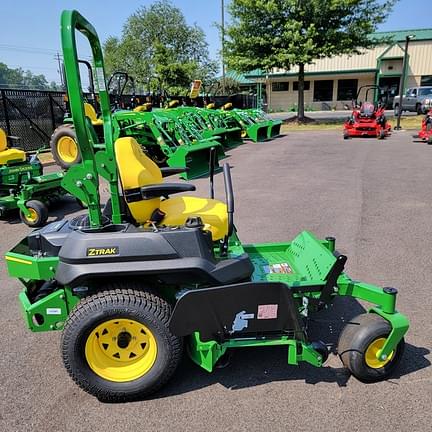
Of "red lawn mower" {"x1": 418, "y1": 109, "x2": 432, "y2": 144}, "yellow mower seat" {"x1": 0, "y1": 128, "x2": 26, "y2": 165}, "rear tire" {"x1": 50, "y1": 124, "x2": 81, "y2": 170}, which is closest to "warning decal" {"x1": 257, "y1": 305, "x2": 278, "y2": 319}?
"yellow mower seat" {"x1": 0, "y1": 128, "x2": 26, "y2": 165}

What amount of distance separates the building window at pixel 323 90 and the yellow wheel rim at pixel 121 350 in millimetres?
38460

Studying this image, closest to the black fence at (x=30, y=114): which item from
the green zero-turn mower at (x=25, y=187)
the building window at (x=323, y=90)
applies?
the green zero-turn mower at (x=25, y=187)

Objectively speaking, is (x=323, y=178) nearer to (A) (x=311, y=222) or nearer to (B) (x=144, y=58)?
(A) (x=311, y=222)

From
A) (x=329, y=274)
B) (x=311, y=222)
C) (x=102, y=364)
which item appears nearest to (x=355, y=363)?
(x=329, y=274)

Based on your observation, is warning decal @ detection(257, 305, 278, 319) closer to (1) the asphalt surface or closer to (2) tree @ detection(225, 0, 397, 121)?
(1) the asphalt surface

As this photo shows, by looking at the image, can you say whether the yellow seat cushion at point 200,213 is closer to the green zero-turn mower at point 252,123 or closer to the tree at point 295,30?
the green zero-turn mower at point 252,123

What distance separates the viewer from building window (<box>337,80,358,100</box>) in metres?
37.0

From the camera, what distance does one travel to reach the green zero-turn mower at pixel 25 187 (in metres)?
5.81

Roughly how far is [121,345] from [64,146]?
816cm

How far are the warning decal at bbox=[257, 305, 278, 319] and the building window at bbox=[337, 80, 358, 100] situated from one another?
38348 mm

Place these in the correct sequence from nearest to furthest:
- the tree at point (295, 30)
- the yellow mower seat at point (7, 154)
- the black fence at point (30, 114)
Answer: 1. the yellow mower seat at point (7, 154)
2. the black fence at point (30, 114)
3. the tree at point (295, 30)

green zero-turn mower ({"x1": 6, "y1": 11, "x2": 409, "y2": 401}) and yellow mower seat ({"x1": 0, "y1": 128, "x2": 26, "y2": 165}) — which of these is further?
yellow mower seat ({"x1": 0, "y1": 128, "x2": 26, "y2": 165})

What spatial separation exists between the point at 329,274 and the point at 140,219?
130cm

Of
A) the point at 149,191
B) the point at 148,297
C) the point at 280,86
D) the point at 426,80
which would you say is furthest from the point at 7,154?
the point at 426,80
